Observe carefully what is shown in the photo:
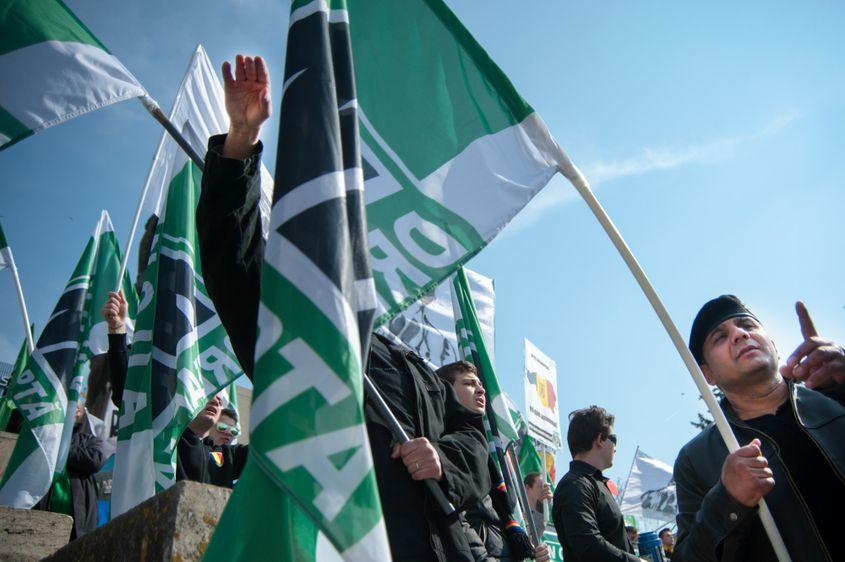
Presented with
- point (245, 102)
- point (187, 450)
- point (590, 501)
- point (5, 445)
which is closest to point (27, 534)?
point (187, 450)

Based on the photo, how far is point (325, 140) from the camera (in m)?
2.03

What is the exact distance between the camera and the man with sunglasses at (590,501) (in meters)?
4.12

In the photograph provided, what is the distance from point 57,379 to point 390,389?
392 centimetres

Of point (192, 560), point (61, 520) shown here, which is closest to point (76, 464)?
point (61, 520)

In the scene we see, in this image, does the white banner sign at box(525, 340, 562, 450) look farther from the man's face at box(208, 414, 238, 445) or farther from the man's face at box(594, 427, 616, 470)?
the man's face at box(594, 427, 616, 470)

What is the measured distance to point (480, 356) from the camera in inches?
238

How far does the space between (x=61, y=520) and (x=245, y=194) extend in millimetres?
2522

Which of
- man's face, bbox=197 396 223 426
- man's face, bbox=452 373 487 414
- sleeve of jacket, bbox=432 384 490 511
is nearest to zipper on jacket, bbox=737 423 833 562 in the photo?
A: sleeve of jacket, bbox=432 384 490 511

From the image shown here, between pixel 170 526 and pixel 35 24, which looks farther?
pixel 35 24

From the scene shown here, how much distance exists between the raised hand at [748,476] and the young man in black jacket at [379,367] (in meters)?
0.89

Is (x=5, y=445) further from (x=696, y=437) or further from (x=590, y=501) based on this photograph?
(x=696, y=437)

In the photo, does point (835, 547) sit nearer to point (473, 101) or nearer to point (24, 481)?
point (473, 101)

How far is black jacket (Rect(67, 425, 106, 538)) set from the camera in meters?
5.16

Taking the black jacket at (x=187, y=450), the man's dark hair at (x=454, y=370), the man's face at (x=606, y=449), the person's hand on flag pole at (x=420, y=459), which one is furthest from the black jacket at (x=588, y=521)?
the black jacket at (x=187, y=450)
